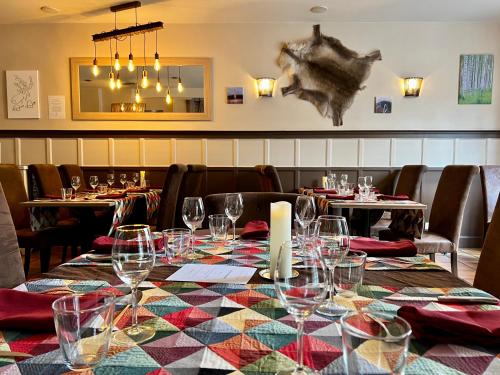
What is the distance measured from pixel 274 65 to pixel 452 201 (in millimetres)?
2867

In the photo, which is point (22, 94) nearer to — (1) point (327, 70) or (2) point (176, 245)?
(1) point (327, 70)

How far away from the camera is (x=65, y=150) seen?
4824 mm

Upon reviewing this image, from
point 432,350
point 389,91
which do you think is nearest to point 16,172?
point 432,350

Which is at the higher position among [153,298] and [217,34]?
[217,34]

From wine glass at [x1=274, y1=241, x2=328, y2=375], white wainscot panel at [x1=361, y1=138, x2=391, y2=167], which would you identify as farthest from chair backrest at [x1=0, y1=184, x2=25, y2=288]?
white wainscot panel at [x1=361, y1=138, x2=391, y2=167]

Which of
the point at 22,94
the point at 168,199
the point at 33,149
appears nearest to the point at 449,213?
the point at 168,199

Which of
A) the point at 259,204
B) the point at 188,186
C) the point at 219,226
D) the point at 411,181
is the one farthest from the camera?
the point at 411,181

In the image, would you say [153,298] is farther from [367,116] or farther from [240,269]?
[367,116]

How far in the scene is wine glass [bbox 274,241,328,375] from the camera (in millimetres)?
550

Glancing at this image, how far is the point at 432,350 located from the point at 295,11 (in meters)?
4.48

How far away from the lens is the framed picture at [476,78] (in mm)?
4664

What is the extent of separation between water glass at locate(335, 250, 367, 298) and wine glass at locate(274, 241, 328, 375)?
0.18 metres

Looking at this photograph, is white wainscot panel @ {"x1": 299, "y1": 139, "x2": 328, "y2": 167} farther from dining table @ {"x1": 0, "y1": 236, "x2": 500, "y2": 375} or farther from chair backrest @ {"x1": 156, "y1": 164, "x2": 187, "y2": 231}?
dining table @ {"x1": 0, "y1": 236, "x2": 500, "y2": 375}

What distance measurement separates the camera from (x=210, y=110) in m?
4.80
